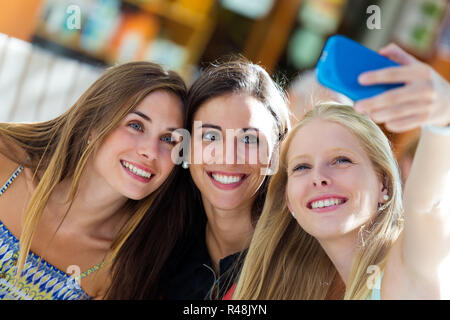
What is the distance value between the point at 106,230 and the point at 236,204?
44 cm

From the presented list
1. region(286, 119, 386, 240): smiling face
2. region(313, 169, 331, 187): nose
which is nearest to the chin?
region(286, 119, 386, 240): smiling face

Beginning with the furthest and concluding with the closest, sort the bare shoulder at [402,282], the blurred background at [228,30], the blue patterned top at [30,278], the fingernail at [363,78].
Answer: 1. the blurred background at [228,30]
2. the blue patterned top at [30,278]
3. the bare shoulder at [402,282]
4. the fingernail at [363,78]

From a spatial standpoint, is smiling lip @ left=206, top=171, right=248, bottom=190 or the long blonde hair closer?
the long blonde hair

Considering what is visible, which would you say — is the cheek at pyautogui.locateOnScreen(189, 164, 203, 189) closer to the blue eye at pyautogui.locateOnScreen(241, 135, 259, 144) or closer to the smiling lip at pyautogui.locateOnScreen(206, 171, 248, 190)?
the smiling lip at pyautogui.locateOnScreen(206, 171, 248, 190)

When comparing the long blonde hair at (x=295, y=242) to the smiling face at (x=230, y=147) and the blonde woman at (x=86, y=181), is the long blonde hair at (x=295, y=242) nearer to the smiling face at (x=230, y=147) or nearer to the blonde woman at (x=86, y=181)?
the smiling face at (x=230, y=147)

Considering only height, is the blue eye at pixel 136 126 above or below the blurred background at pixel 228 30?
below

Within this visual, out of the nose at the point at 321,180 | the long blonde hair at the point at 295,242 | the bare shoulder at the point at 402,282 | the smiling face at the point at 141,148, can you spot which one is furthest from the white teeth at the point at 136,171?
the bare shoulder at the point at 402,282

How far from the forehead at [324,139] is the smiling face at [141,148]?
14.6 inches

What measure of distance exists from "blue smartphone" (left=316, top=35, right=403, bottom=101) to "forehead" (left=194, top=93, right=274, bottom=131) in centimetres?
57

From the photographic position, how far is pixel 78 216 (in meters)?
1.59

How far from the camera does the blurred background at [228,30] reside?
8.84 ft

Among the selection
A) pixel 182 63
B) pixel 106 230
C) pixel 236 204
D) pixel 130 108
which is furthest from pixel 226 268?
pixel 182 63

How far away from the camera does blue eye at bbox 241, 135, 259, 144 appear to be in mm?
1458

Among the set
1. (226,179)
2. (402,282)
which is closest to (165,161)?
(226,179)
